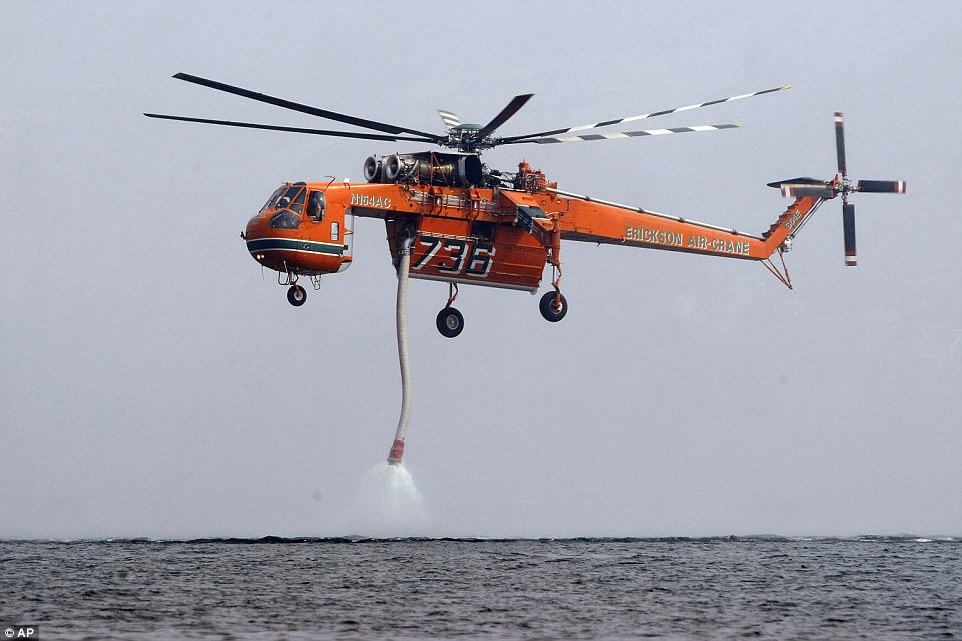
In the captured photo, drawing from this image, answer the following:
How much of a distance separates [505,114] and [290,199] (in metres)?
7.11

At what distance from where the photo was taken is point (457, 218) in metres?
41.2

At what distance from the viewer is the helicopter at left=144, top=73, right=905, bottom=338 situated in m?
38.4

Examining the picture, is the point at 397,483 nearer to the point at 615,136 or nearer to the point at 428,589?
the point at 428,589

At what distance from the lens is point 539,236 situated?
139ft

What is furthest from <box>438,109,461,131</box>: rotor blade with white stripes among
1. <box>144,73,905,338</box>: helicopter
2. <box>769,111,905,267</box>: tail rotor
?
<box>769,111,905,267</box>: tail rotor

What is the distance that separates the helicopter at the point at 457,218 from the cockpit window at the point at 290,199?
0.03 m

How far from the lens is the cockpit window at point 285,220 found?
3806 centimetres

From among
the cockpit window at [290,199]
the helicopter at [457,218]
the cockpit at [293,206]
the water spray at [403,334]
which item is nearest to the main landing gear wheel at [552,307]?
the helicopter at [457,218]

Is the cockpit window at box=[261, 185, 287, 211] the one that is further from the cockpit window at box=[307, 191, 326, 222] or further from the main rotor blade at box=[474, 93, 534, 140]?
the main rotor blade at box=[474, 93, 534, 140]

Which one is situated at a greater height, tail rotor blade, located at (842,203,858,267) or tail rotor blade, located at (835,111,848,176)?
tail rotor blade, located at (835,111,848,176)

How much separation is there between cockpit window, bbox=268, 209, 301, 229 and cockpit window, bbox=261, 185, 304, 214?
9.0 inches

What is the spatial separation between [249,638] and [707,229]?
25.5 meters

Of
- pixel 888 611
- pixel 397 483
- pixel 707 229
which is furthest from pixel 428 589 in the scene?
pixel 707 229

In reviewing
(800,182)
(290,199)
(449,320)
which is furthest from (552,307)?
(800,182)
